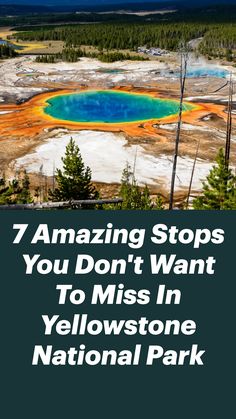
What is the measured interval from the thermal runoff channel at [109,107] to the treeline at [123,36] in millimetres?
46161

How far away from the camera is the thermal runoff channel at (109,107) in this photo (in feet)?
176

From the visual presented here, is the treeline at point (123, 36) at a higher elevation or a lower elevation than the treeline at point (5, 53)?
higher

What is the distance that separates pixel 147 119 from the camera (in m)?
52.4

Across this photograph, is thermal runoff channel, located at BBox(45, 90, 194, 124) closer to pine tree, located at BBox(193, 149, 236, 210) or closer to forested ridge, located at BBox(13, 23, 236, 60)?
pine tree, located at BBox(193, 149, 236, 210)

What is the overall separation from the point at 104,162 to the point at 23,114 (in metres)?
20.0

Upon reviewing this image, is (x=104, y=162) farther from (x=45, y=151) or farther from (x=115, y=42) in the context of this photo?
(x=115, y=42)

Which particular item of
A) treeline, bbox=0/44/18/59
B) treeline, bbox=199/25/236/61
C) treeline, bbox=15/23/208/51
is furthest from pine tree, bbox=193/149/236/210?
treeline, bbox=15/23/208/51

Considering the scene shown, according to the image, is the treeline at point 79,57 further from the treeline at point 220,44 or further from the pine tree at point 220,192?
the pine tree at point 220,192

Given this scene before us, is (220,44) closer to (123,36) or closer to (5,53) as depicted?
(123,36)

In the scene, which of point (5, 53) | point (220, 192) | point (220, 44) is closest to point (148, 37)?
point (220, 44)

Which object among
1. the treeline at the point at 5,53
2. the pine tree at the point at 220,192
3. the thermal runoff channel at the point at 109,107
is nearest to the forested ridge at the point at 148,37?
the treeline at the point at 5,53

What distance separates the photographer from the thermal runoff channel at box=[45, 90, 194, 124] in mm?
53594

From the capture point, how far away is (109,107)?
59.1 metres

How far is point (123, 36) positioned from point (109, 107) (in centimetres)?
6606
